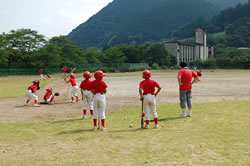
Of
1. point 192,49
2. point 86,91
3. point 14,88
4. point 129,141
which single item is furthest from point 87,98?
point 192,49

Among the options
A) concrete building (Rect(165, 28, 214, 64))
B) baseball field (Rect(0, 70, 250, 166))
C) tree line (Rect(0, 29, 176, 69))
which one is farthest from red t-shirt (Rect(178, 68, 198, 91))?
concrete building (Rect(165, 28, 214, 64))

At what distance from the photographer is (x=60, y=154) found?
19.2ft

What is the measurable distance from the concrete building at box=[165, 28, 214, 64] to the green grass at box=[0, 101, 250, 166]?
11859 centimetres

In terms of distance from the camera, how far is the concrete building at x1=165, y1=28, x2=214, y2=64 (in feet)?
416

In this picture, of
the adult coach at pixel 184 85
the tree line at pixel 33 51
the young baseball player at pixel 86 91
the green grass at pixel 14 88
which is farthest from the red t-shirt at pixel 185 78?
the tree line at pixel 33 51

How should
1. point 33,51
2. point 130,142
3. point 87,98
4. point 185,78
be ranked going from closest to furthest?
point 130,142, point 185,78, point 87,98, point 33,51

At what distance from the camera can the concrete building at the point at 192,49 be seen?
416 feet

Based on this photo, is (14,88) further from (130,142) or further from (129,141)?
(130,142)

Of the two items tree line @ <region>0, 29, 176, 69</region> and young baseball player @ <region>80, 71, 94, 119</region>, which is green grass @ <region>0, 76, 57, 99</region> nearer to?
young baseball player @ <region>80, 71, 94, 119</region>

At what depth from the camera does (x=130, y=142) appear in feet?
21.9

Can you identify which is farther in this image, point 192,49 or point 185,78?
point 192,49

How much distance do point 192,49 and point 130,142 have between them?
14160 cm

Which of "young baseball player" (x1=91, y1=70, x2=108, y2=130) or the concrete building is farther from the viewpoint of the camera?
the concrete building

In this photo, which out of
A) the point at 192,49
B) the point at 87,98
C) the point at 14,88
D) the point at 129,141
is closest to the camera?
the point at 129,141
